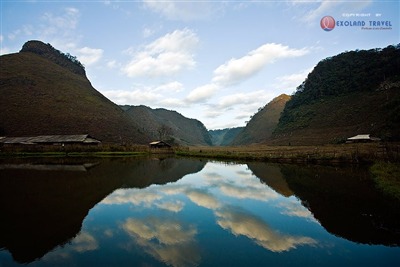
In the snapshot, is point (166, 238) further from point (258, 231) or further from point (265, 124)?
point (265, 124)

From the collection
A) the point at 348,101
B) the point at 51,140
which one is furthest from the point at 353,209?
the point at 348,101

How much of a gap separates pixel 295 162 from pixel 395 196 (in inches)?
745

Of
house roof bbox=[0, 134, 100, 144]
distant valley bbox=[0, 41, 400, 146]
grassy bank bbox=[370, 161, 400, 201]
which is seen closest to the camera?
grassy bank bbox=[370, 161, 400, 201]

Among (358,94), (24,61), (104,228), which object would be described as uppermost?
(24,61)

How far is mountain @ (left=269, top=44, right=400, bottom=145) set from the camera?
52.8 m

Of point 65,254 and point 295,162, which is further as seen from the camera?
point 295,162

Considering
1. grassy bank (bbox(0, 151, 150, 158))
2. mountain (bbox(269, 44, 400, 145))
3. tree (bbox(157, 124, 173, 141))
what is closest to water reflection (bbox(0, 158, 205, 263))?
grassy bank (bbox(0, 151, 150, 158))

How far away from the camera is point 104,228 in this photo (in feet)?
27.2

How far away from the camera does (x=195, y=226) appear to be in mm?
8633

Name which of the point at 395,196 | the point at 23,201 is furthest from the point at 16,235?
the point at 395,196

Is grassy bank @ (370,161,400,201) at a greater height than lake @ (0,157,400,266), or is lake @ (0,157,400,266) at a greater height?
grassy bank @ (370,161,400,201)

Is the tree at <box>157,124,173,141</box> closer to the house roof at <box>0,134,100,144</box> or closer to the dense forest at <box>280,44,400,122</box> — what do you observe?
the house roof at <box>0,134,100,144</box>

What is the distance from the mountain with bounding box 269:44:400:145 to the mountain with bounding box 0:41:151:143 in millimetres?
64596

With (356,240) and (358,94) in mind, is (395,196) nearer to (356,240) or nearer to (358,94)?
(356,240)
